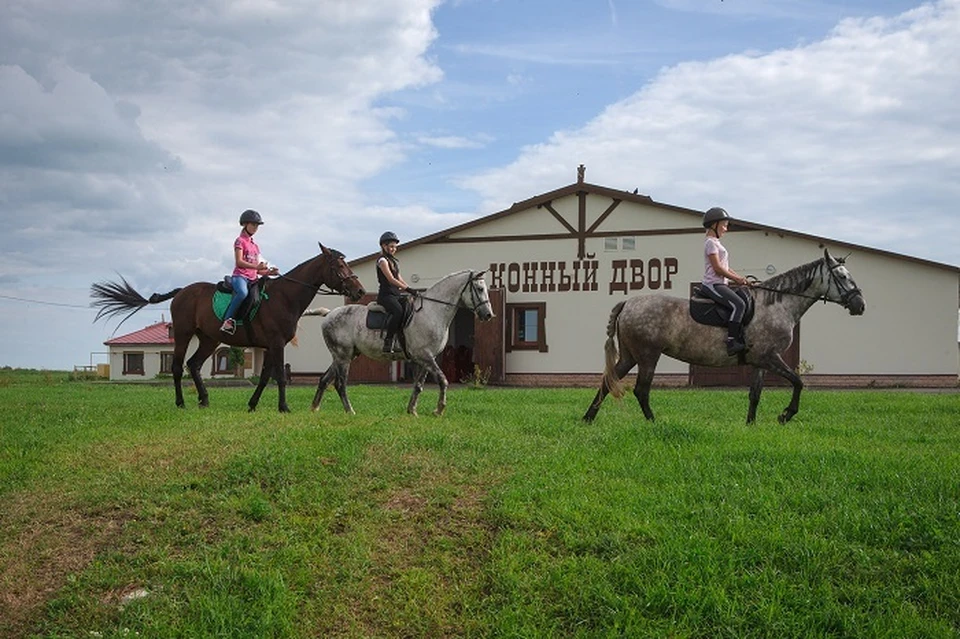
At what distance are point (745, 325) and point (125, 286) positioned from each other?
37.1 feet

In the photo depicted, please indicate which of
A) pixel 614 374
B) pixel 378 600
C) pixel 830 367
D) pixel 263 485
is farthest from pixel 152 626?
pixel 830 367

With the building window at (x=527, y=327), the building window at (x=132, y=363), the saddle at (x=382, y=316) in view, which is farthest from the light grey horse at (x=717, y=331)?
the building window at (x=132, y=363)

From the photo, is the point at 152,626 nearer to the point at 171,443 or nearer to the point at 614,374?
the point at 171,443

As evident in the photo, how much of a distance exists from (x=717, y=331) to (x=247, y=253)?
7.43 m

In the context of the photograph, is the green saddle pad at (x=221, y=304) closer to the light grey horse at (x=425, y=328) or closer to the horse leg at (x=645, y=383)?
the light grey horse at (x=425, y=328)

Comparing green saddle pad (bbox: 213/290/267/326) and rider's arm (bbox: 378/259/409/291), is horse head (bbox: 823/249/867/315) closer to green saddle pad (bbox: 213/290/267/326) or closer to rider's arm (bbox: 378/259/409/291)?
rider's arm (bbox: 378/259/409/291)

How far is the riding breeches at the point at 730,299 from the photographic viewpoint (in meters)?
11.4

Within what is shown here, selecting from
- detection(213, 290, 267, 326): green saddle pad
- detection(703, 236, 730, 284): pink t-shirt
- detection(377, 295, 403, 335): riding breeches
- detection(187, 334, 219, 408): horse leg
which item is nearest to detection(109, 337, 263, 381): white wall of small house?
detection(187, 334, 219, 408): horse leg

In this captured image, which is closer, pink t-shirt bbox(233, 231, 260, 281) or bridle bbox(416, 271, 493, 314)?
bridle bbox(416, 271, 493, 314)

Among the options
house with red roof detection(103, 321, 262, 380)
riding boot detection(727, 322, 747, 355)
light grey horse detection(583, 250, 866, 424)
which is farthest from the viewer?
house with red roof detection(103, 321, 262, 380)

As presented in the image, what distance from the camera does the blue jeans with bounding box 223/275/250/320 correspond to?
43.7 feet

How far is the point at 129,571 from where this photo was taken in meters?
6.23

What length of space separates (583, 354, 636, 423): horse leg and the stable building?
13.4 metres

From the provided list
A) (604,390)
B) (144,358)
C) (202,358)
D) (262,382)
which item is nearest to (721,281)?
(604,390)
